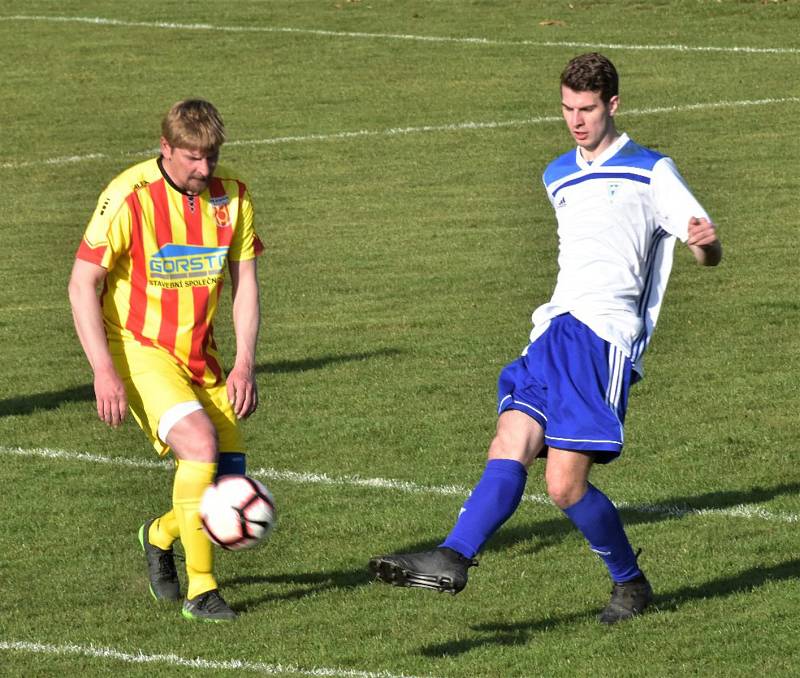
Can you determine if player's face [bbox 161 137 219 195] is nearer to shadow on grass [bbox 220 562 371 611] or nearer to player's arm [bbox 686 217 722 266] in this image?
shadow on grass [bbox 220 562 371 611]

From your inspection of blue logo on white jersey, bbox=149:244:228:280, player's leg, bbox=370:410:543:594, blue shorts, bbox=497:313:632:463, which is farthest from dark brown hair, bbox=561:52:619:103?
blue logo on white jersey, bbox=149:244:228:280

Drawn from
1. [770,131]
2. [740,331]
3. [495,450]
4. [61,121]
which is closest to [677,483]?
[495,450]

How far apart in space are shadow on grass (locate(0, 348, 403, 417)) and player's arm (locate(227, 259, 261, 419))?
15.1ft

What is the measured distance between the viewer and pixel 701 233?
22.1ft

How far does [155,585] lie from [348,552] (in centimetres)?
104

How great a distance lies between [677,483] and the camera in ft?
31.6

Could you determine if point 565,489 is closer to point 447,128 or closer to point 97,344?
point 97,344

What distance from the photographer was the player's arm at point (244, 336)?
7.61m

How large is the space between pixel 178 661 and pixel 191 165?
6.45ft

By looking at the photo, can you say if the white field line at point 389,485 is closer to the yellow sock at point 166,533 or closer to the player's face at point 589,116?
the yellow sock at point 166,533

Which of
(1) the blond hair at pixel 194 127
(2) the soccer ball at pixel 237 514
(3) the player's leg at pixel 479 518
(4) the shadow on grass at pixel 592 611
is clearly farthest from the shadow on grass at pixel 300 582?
(1) the blond hair at pixel 194 127

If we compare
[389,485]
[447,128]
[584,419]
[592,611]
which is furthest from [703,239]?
[447,128]

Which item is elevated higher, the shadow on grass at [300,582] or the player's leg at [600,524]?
the player's leg at [600,524]

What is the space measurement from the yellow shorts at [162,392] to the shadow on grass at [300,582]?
2.17 ft
